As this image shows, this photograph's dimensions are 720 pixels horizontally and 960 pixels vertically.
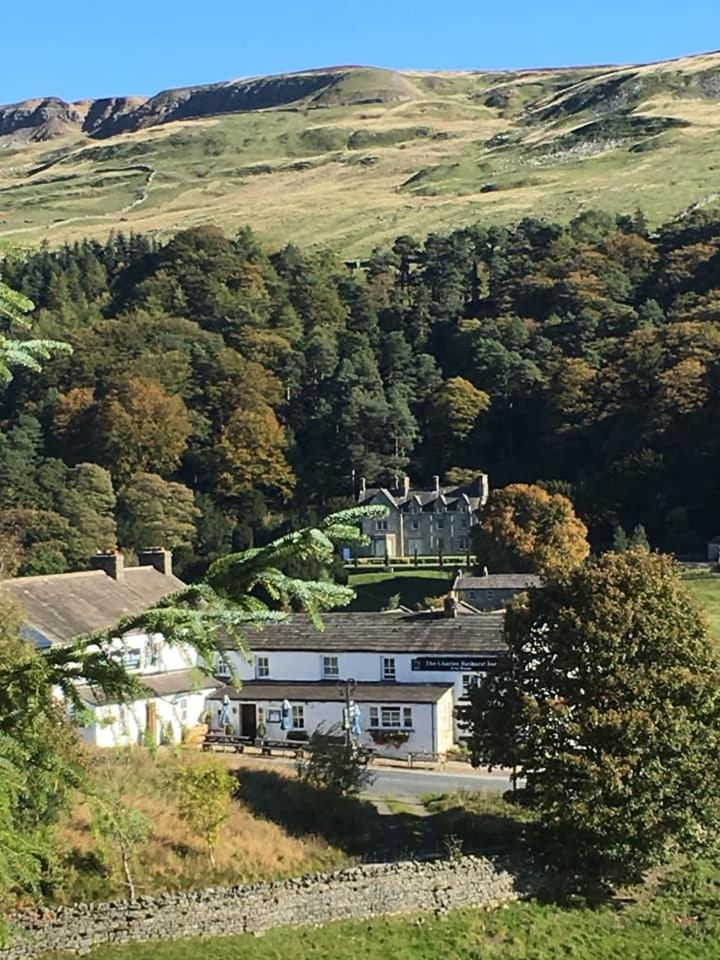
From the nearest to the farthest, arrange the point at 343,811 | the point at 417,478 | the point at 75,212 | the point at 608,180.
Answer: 1. the point at 343,811
2. the point at 417,478
3. the point at 608,180
4. the point at 75,212

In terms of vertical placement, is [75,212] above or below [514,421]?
above

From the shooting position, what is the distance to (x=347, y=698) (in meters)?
37.9

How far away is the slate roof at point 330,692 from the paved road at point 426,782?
270cm

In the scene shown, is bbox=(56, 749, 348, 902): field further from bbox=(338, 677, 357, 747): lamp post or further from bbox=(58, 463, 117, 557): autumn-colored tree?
bbox=(58, 463, 117, 557): autumn-colored tree

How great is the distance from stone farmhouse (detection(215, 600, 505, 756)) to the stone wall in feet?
36.8

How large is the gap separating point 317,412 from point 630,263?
3368 cm

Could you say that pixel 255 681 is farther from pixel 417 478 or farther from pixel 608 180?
pixel 608 180

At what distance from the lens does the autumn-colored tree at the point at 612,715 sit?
2592cm

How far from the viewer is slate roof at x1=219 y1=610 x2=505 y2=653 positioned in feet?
129

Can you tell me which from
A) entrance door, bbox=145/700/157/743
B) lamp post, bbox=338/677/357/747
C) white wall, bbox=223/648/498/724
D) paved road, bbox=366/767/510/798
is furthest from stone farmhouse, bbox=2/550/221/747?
entrance door, bbox=145/700/157/743

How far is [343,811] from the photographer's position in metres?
29.0

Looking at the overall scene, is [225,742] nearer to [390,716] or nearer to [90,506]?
[390,716]

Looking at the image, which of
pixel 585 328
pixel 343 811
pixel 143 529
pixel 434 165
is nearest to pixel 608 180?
pixel 434 165

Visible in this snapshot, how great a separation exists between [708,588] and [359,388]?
38258mm
